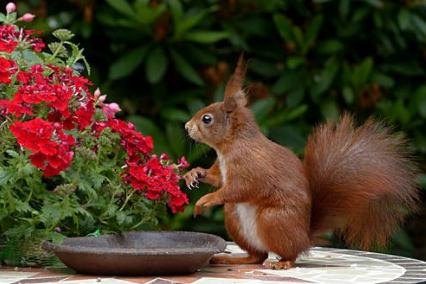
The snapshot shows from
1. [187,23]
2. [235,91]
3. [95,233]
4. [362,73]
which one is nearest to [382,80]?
[362,73]

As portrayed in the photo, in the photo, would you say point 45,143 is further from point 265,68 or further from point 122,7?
point 265,68

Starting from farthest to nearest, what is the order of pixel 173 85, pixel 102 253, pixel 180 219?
1. pixel 173 85
2. pixel 180 219
3. pixel 102 253

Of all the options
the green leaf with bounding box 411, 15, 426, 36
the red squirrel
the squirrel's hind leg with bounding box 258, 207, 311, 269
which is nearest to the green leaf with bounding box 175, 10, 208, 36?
the green leaf with bounding box 411, 15, 426, 36

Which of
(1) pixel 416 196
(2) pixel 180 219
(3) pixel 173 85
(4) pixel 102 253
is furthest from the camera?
(3) pixel 173 85

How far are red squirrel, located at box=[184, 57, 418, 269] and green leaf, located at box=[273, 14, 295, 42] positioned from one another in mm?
1762

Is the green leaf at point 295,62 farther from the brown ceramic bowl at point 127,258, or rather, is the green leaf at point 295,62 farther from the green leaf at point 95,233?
the brown ceramic bowl at point 127,258

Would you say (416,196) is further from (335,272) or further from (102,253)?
(102,253)

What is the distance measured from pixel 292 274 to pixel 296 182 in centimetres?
32

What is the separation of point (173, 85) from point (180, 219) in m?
0.73

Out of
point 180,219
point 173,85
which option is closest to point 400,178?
point 180,219

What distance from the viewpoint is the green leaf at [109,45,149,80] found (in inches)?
216

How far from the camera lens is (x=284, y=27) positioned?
5676mm

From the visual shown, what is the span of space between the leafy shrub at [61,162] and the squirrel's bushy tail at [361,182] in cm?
44

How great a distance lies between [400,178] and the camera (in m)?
3.75
